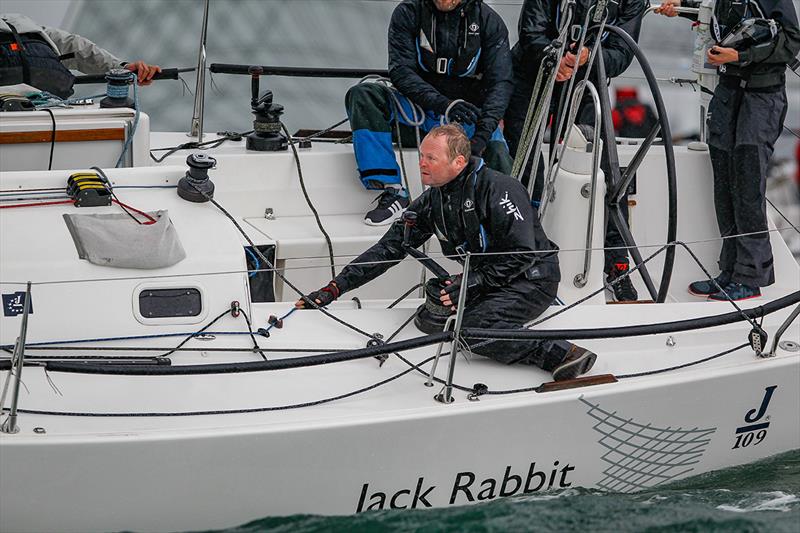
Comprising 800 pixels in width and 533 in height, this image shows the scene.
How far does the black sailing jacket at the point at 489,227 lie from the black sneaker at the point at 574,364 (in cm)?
29

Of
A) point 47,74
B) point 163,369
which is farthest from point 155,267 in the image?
point 47,74

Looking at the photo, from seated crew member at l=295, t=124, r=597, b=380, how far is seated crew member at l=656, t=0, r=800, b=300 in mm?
1417

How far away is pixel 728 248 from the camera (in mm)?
5387

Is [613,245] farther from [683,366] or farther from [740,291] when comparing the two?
[683,366]

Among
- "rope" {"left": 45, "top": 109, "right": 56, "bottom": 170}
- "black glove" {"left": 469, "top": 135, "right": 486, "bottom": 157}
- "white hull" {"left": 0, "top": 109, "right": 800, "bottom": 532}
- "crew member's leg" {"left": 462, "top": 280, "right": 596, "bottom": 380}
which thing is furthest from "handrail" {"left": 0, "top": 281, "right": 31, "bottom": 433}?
"black glove" {"left": 469, "top": 135, "right": 486, "bottom": 157}

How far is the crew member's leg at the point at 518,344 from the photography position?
13.3 ft

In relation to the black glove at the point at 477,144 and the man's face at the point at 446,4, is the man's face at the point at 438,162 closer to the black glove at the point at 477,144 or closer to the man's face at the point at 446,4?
the black glove at the point at 477,144

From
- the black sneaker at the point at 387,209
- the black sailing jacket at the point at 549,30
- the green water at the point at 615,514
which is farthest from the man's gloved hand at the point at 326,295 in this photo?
the black sailing jacket at the point at 549,30

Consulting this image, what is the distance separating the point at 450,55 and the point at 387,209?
71 cm

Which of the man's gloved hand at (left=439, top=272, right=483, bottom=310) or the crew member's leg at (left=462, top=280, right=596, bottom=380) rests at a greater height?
the man's gloved hand at (left=439, top=272, right=483, bottom=310)

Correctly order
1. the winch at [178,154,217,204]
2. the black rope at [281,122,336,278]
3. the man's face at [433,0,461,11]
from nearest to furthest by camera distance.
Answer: the winch at [178,154,217,204] → the black rope at [281,122,336,278] → the man's face at [433,0,461,11]

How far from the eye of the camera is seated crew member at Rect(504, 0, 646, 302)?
5.19m

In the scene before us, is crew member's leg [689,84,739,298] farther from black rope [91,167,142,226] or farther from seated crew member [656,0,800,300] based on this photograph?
black rope [91,167,142,226]

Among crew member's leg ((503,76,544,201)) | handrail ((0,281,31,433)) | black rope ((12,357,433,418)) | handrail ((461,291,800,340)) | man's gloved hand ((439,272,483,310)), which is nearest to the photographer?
handrail ((0,281,31,433))
